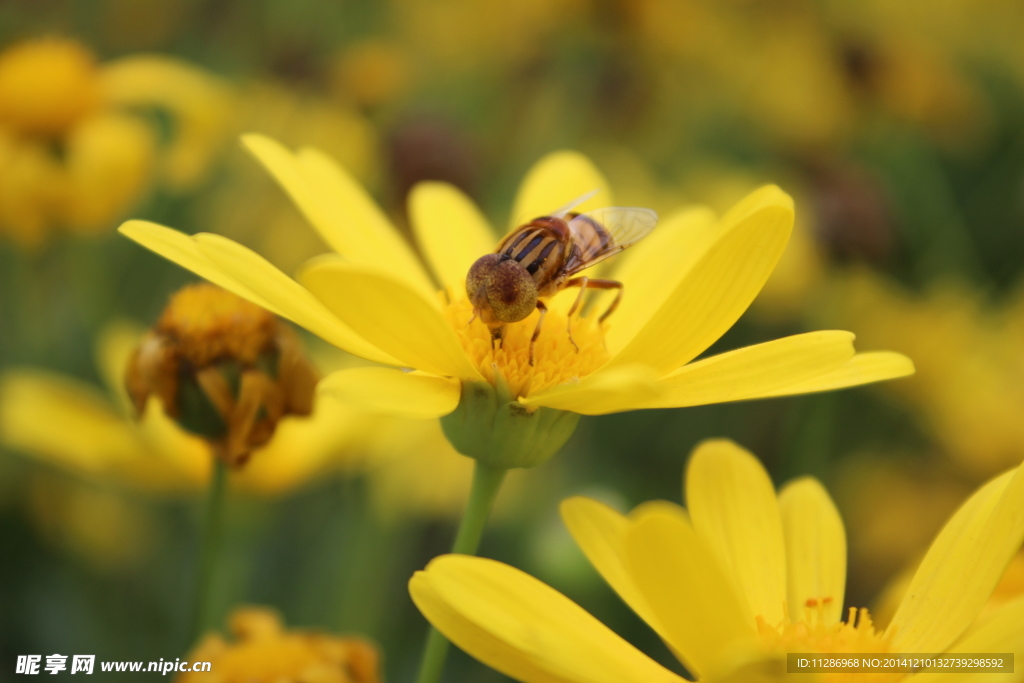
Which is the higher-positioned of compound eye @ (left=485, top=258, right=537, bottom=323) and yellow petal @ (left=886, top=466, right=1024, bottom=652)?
compound eye @ (left=485, top=258, right=537, bottom=323)

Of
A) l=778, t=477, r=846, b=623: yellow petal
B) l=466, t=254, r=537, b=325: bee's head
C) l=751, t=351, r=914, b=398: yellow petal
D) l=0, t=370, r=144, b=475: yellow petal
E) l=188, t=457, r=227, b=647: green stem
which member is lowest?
l=0, t=370, r=144, b=475: yellow petal

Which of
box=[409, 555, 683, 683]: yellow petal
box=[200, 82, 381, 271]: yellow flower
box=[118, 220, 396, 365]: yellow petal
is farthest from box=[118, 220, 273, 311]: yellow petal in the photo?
box=[200, 82, 381, 271]: yellow flower

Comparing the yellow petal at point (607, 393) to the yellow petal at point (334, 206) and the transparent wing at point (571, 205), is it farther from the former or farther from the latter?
the transparent wing at point (571, 205)

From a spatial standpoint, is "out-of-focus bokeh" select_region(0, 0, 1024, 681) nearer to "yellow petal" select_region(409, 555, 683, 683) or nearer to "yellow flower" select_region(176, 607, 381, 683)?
"yellow flower" select_region(176, 607, 381, 683)

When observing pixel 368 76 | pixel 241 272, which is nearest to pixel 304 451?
pixel 241 272

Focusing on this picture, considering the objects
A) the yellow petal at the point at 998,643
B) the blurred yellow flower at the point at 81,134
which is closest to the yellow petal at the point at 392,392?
the yellow petal at the point at 998,643

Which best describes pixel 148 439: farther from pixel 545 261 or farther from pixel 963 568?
pixel 963 568
